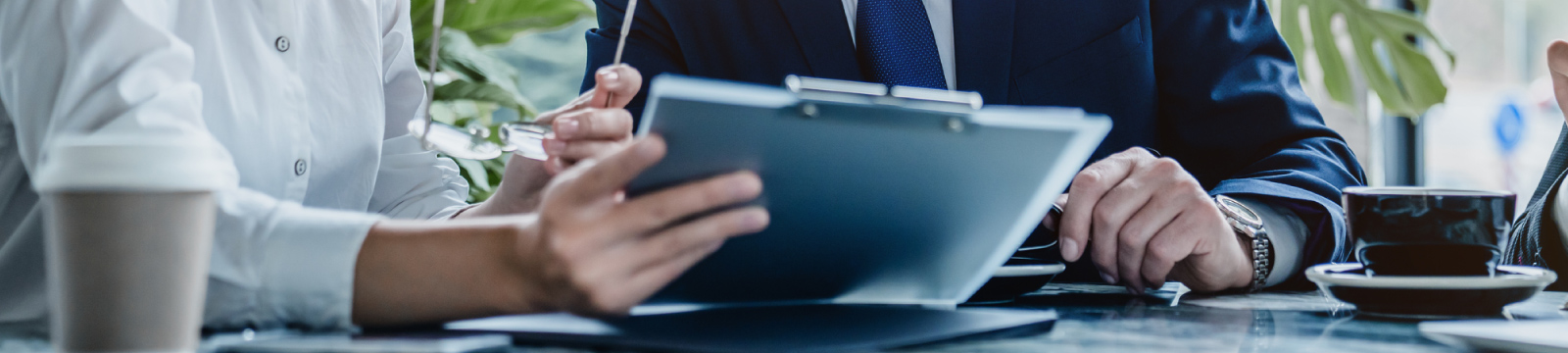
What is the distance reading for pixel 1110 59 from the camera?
4.42 ft

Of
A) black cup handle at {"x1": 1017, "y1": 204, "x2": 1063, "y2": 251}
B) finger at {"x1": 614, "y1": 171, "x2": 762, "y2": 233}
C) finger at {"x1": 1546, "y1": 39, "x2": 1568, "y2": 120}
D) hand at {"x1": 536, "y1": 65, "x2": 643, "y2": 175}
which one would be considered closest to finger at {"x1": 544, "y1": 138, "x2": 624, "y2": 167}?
hand at {"x1": 536, "y1": 65, "x2": 643, "y2": 175}

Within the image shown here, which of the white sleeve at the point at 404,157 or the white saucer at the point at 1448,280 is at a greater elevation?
the white sleeve at the point at 404,157

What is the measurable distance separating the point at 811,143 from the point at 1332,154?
2.95 feet

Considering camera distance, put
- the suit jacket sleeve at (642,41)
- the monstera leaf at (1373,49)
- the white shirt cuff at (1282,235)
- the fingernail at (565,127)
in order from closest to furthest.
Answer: the fingernail at (565,127) < the white shirt cuff at (1282,235) < the suit jacket sleeve at (642,41) < the monstera leaf at (1373,49)

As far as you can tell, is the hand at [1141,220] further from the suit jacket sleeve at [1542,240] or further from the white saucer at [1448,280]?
the suit jacket sleeve at [1542,240]

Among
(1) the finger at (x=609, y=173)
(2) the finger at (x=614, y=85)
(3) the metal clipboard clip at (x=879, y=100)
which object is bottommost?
(1) the finger at (x=609, y=173)

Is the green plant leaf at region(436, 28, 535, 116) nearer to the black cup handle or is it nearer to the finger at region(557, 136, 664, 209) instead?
the black cup handle

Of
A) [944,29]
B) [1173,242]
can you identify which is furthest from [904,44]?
Result: [1173,242]

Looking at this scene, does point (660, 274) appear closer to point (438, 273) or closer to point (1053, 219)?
point (438, 273)

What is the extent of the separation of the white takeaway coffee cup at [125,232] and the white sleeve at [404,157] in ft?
2.11

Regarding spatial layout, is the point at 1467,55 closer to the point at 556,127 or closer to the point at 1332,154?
the point at 1332,154

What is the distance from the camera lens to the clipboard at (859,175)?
0.52 meters

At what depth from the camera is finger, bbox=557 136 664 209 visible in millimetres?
515

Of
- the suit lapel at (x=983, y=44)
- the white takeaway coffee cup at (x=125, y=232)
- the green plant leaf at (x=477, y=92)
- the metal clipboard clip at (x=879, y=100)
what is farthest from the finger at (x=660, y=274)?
the green plant leaf at (x=477, y=92)
